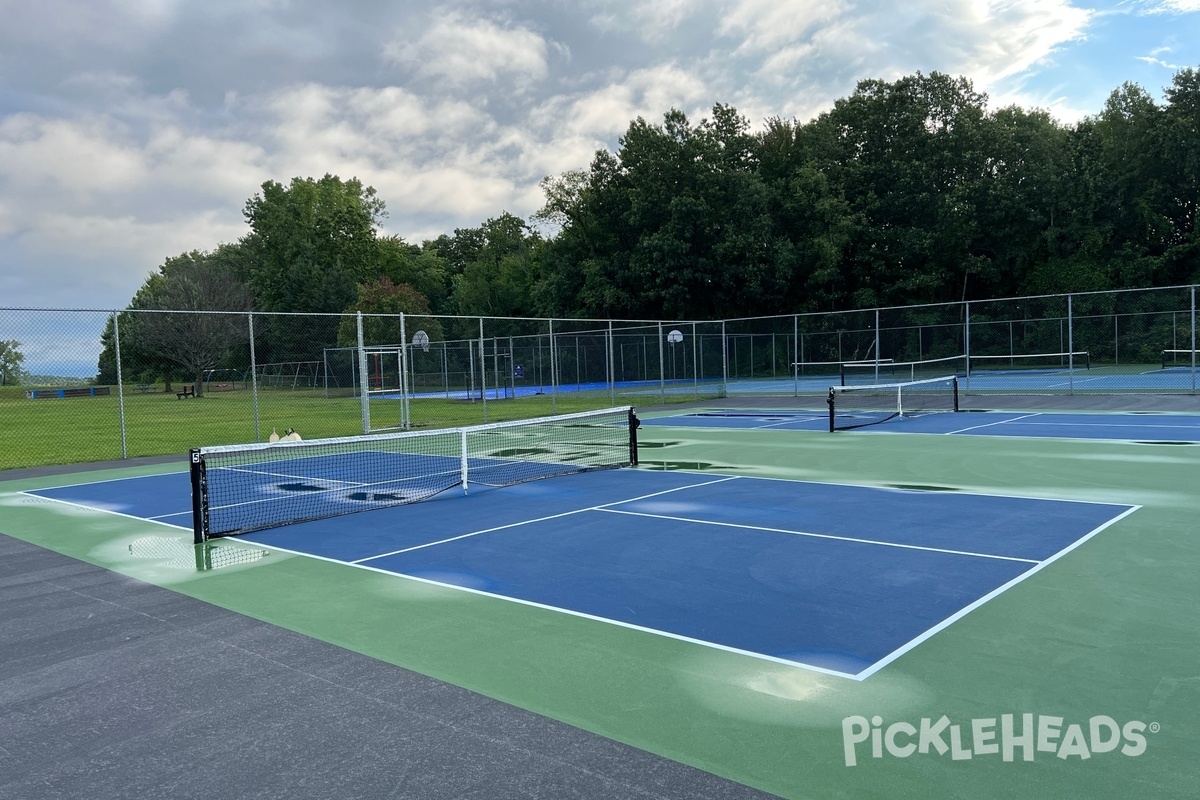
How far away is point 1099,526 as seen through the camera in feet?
26.0

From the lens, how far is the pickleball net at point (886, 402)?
61.8ft

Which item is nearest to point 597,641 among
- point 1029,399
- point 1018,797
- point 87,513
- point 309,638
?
point 309,638

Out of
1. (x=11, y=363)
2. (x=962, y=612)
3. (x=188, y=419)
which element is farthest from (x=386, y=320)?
(x=962, y=612)

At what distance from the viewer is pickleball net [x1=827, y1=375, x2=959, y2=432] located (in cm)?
1882

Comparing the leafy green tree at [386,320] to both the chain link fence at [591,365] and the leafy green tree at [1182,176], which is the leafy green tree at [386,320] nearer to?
the chain link fence at [591,365]

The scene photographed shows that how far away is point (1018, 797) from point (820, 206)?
46.6 meters

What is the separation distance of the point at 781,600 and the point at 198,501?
5.77 meters

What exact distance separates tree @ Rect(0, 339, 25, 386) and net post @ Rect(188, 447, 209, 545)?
1164 centimetres

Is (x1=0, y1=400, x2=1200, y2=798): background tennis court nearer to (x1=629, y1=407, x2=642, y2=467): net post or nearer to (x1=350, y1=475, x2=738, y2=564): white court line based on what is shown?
(x1=350, y1=475, x2=738, y2=564): white court line

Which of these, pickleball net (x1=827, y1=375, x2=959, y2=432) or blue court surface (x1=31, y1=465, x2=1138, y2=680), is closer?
blue court surface (x1=31, y1=465, x2=1138, y2=680)

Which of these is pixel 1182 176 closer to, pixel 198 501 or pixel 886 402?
pixel 886 402

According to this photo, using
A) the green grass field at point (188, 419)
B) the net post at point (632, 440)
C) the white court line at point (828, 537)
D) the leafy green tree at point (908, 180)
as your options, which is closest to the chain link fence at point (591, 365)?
the green grass field at point (188, 419)

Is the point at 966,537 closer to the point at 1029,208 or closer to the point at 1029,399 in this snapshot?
the point at 1029,399

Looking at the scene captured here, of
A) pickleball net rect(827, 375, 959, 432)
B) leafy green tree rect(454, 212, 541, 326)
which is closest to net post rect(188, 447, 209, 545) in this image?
pickleball net rect(827, 375, 959, 432)
